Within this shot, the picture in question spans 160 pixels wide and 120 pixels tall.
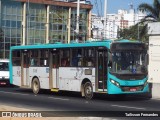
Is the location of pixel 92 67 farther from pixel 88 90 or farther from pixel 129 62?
pixel 129 62

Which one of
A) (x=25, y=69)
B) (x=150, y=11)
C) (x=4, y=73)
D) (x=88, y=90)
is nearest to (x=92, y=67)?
(x=88, y=90)

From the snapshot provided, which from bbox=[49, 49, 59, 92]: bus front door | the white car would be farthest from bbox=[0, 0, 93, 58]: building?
bbox=[49, 49, 59, 92]: bus front door

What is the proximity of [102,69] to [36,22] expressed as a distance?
5695 cm

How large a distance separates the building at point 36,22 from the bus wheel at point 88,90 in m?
44.9

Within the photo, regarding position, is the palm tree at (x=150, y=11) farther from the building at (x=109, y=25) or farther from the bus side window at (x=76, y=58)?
the bus side window at (x=76, y=58)

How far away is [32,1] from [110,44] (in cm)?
5616

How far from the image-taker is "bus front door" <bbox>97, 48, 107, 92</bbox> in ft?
70.5

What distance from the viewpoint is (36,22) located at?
77625 mm

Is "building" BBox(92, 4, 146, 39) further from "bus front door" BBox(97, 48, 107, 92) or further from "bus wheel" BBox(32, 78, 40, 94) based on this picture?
"bus front door" BBox(97, 48, 107, 92)

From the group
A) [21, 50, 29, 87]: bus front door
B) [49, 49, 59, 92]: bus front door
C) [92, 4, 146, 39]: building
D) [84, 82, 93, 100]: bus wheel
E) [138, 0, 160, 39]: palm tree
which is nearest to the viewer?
[84, 82, 93, 100]: bus wheel

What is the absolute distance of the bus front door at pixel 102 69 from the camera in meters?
21.5

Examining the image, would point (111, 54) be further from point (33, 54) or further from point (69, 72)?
point (33, 54)

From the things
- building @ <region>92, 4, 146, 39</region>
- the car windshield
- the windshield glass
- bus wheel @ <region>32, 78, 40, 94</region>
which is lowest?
bus wheel @ <region>32, 78, 40, 94</region>

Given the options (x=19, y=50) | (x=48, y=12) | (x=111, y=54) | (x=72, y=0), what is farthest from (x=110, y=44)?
(x=72, y=0)
